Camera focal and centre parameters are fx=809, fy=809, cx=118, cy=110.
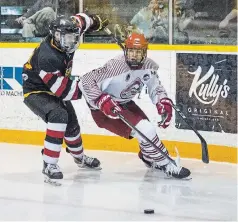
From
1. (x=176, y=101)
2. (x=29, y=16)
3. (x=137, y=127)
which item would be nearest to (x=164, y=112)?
(x=137, y=127)

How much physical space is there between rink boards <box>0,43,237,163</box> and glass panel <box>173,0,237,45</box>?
0.43 feet

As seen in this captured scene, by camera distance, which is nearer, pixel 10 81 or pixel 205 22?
pixel 205 22

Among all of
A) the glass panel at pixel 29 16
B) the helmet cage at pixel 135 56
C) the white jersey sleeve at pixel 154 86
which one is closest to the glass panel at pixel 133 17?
the glass panel at pixel 29 16

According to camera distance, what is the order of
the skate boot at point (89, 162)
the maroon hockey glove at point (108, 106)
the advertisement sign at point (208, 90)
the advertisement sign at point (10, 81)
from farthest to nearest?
the advertisement sign at point (10, 81)
the advertisement sign at point (208, 90)
the skate boot at point (89, 162)
the maroon hockey glove at point (108, 106)

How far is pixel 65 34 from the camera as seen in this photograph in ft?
14.5

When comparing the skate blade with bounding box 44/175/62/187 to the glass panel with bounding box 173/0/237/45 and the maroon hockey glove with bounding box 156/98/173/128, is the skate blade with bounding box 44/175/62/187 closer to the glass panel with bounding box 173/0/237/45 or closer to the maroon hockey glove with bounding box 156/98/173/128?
the maroon hockey glove with bounding box 156/98/173/128

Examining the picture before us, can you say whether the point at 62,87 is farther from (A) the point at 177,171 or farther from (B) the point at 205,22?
(B) the point at 205,22

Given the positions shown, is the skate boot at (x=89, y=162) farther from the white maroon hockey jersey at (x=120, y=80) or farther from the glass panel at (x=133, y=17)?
the glass panel at (x=133, y=17)

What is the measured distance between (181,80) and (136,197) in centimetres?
136

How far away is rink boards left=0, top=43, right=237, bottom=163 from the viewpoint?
5.12m

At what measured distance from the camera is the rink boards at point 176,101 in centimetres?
512

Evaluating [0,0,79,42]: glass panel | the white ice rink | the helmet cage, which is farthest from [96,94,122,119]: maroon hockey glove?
[0,0,79,42]: glass panel

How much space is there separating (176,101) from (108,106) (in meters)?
1.05

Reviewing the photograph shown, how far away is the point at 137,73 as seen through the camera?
4617mm
